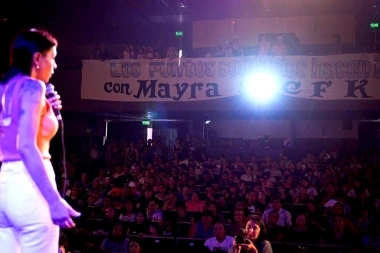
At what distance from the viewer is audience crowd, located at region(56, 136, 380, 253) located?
724 cm

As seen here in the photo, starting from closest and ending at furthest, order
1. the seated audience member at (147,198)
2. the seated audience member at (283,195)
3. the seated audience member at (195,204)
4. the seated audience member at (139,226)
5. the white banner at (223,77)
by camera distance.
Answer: the seated audience member at (139,226), the seated audience member at (195,204), the seated audience member at (147,198), the seated audience member at (283,195), the white banner at (223,77)

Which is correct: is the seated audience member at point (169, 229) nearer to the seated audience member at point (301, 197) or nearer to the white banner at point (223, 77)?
the seated audience member at point (301, 197)

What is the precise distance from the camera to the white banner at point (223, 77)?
11.0 m

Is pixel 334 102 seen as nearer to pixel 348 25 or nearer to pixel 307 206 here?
pixel 307 206

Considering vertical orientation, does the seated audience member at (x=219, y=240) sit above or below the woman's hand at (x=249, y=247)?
below

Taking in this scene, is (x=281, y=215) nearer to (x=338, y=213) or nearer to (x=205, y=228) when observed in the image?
(x=338, y=213)

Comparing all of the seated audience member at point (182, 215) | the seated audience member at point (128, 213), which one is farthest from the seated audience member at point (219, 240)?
the seated audience member at point (128, 213)

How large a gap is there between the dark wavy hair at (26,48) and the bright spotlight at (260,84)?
31.8 ft

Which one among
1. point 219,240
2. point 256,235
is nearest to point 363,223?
point 219,240

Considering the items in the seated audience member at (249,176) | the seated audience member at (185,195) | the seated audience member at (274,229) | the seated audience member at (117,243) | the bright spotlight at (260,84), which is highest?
the bright spotlight at (260,84)

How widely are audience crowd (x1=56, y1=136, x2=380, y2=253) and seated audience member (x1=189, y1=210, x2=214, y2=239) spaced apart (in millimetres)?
18

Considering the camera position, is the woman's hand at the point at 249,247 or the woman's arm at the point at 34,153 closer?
the woman's arm at the point at 34,153

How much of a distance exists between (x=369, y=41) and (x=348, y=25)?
34.4 inches

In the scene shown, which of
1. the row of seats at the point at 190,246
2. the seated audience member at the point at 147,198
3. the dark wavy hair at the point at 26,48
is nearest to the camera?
the dark wavy hair at the point at 26,48
